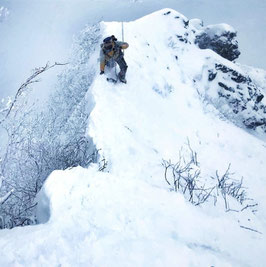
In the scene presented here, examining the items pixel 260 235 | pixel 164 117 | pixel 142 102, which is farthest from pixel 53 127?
pixel 260 235

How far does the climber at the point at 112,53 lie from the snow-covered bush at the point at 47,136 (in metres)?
1.04

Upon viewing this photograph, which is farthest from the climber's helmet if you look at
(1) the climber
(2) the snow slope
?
(2) the snow slope

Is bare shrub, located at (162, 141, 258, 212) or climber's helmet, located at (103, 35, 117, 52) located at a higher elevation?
climber's helmet, located at (103, 35, 117, 52)

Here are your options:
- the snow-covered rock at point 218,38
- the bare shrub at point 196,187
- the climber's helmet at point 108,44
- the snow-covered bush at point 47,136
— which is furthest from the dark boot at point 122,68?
the snow-covered rock at point 218,38

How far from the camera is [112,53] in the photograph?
267 inches

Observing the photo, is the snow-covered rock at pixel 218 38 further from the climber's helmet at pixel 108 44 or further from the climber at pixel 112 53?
the climber's helmet at pixel 108 44

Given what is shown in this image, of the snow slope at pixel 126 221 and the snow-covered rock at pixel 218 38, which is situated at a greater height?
the snow-covered rock at pixel 218 38

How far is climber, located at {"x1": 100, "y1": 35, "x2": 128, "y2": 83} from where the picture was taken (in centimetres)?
672

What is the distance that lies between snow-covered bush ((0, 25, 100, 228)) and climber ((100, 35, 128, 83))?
3.40 feet

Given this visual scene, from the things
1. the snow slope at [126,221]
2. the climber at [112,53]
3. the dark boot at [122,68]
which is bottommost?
the snow slope at [126,221]

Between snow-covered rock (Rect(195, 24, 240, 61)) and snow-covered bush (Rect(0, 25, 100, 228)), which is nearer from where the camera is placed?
snow-covered bush (Rect(0, 25, 100, 228))

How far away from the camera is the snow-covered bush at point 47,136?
14.1 ft

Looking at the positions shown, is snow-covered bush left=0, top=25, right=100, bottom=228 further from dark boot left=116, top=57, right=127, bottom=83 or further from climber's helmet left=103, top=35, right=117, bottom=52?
climber's helmet left=103, top=35, right=117, bottom=52

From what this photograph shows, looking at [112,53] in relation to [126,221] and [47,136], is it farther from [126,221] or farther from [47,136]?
[126,221]
